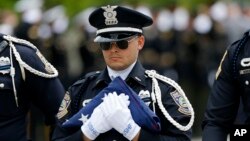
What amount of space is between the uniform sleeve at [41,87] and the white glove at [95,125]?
4.02ft

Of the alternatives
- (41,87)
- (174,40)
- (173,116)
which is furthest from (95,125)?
(174,40)

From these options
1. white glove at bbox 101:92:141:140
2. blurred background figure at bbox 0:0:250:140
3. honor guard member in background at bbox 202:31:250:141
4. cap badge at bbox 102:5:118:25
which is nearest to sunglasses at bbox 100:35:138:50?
cap badge at bbox 102:5:118:25

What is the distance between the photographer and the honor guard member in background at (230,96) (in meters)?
7.65

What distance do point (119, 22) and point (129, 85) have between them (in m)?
0.45

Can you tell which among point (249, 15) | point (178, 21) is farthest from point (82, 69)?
point (249, 15)

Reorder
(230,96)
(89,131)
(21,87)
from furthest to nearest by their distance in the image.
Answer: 1. (21,87)
2. (230,96)
3. (89,131)

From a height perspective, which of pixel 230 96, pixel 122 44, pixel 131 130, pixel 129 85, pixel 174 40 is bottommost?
pixel 174 40

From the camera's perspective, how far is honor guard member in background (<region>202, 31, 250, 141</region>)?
765cm

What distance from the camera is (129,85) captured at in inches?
302

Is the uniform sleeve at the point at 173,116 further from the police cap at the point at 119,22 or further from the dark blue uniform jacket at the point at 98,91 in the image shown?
the police cap at the point at 119,22

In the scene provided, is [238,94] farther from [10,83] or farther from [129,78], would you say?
[10,83]

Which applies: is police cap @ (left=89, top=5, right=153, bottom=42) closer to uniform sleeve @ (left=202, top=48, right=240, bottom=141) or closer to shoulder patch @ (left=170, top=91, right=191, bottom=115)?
shoulder patch @ (left=170, top=91, right=191, bottom=115)

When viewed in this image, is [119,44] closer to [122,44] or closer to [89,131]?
[122,44]

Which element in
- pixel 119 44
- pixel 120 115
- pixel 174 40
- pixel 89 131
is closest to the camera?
pixel 120 115
